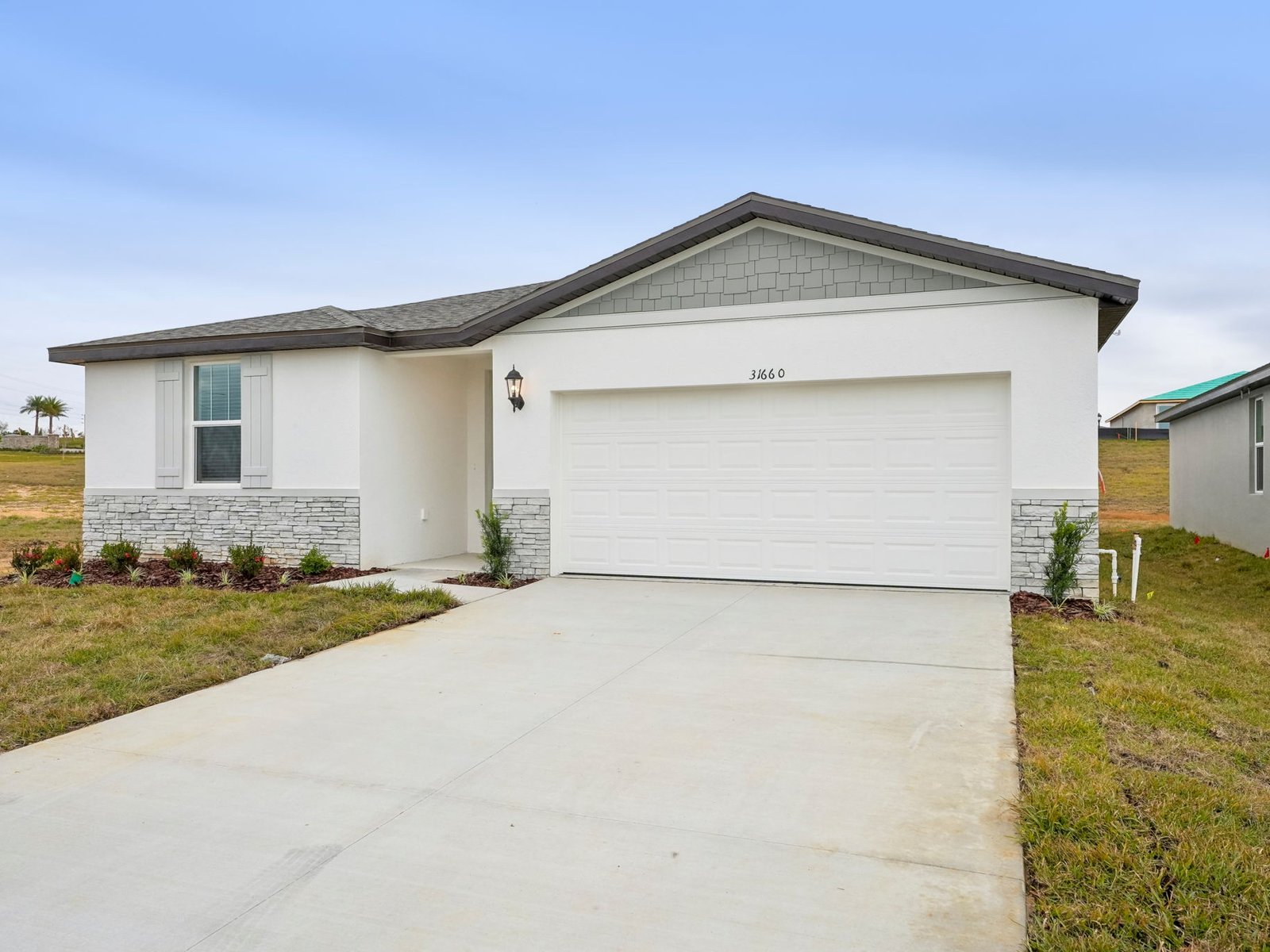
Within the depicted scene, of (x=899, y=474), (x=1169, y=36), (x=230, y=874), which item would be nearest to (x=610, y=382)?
(x=899, y=474)

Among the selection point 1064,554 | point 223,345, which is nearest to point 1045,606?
point 1064,554

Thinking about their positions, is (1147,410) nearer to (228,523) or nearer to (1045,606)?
(1045,606)

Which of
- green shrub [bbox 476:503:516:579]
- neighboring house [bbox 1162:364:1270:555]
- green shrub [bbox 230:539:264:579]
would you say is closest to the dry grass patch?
green shrub [bbox 230:539:264:579]

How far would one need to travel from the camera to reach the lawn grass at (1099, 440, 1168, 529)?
77.0 ft

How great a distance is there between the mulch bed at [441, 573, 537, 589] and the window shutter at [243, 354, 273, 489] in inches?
131

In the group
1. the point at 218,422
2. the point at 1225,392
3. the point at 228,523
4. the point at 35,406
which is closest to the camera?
the point at 228,523

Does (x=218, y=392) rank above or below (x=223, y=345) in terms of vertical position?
below

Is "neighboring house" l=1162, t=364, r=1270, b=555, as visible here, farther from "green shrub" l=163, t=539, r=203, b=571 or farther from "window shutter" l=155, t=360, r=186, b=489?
"window shutter" l=155, t=360, r=186, b=489

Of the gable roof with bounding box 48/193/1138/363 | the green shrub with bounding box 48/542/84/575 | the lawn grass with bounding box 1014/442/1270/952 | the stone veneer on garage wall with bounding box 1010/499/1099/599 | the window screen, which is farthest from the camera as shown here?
the window screen

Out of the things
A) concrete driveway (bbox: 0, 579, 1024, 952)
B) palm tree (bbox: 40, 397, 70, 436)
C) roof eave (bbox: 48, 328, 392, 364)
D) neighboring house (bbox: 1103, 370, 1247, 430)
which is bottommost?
concrete driveway (bbox: 0, 579, 1024, 952)

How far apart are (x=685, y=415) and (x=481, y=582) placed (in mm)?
3286

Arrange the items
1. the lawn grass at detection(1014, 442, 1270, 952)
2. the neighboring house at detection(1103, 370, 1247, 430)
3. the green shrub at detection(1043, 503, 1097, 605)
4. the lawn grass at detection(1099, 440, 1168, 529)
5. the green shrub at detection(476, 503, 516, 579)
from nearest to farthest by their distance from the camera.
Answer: the lawn grass at detection(1014, 442, 1270, 952), the green shrub at detection(1043, 503, 1097, 605), the green shrub at detection(476, 503, 516, 579), the lawn grass at detection(1099, 440, 1168, 529), the neighboring house at detection(1103, 370, 1247, 430)

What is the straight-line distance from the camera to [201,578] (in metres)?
11.1

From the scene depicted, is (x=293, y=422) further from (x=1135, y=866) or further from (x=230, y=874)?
(x=1135, y=866)
